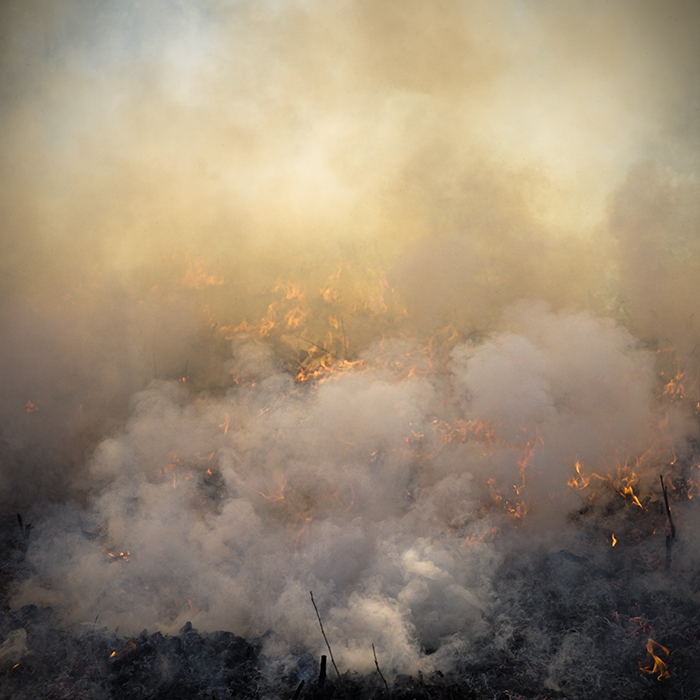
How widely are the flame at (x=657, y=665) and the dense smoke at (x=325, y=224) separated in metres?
3.70

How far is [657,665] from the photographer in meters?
4.59

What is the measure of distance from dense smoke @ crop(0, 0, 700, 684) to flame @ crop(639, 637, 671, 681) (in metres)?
3.70

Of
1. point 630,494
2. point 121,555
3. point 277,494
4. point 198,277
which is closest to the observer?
point 121,555

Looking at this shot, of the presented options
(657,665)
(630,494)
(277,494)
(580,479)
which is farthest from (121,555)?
(630,494)

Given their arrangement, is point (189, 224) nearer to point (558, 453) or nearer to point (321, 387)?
point (321, 387)

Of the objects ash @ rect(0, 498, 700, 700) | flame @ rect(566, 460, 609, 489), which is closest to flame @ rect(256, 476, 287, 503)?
ash @ rect(0, 498, 700, 700)

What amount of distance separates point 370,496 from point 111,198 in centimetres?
767

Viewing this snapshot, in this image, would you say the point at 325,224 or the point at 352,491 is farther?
the point at 325,224

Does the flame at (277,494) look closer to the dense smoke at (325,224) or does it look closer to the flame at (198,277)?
the dense smoke at (325,224)

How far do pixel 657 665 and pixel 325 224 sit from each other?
8.74 m

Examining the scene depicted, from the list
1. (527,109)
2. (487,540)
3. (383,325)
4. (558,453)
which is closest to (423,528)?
(487,540)

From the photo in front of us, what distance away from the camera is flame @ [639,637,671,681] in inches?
178

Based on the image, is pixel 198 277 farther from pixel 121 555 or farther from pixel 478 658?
pixel 478 658

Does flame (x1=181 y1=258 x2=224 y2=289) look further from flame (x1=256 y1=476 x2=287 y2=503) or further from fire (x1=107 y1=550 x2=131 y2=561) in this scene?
fire (x1=107 y1=550 x2=131 y2=561)
